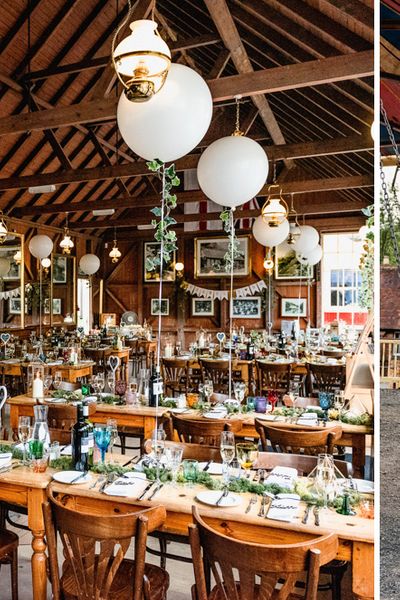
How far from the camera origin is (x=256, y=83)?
5.00m

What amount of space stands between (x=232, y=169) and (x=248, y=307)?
11.1m

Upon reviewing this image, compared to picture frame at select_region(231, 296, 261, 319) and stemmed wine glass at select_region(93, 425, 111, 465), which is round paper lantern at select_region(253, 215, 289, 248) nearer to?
stemmed wine glass at select_region(93, 425, 111, 465)

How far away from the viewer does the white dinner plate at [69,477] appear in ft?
8.33

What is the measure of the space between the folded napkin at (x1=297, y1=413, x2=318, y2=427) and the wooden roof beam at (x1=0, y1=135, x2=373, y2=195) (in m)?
4.13

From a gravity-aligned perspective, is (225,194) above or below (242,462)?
above

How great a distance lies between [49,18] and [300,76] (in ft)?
18.4

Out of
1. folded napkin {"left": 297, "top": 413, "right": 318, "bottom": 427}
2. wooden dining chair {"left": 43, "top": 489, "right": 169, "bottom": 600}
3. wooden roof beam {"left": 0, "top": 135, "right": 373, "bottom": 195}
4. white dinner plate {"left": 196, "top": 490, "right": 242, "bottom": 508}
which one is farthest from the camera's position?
wooden roof beam {"left": 0, "top": 135, "right": 373, "bottom": 195}

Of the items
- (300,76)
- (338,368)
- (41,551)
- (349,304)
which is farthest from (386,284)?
(349,304)

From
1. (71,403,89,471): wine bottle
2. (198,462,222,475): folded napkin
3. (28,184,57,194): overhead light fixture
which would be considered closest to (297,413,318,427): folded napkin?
(198,462,222,475): folded napkin

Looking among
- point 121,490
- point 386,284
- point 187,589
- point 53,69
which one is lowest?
point 187,589

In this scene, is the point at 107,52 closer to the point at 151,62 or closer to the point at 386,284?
the point at 151,62

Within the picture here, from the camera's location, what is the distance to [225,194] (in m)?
3.40

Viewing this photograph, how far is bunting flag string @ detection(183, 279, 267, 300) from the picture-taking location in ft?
46.4

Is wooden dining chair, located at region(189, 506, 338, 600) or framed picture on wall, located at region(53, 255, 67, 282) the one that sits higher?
framed picture on wall, located at region(53, 255, 67, 282)
